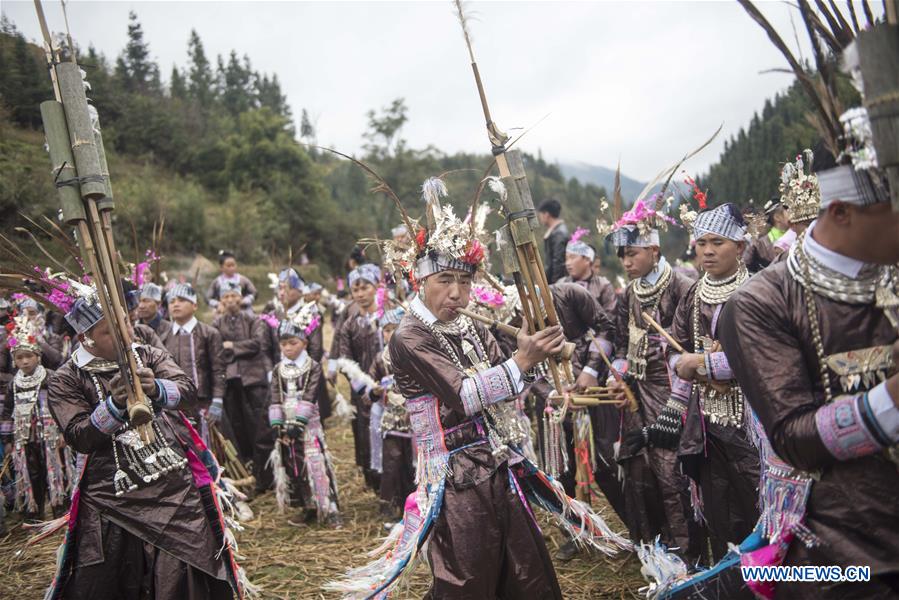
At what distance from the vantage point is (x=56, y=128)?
2949mm

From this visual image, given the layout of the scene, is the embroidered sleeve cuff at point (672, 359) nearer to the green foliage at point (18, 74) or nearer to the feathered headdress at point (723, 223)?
the feathered headdress at point (723, 223)

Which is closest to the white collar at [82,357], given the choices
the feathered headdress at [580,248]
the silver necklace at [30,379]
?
the silver necklace at [30,379]

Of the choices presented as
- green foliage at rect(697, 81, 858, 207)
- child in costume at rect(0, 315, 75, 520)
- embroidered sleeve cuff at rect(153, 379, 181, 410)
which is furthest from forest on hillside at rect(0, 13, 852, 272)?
embroidered sleeve cuff at rect(153, 379, 181, 410)

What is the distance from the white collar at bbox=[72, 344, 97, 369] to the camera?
3.62 metres

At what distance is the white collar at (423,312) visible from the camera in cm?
345

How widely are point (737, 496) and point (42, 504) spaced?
24.7ft

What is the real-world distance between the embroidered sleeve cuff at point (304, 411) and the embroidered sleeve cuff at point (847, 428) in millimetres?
5297

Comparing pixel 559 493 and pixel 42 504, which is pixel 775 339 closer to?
pixel 559 493

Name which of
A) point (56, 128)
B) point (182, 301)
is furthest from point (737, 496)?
point (182, 301)

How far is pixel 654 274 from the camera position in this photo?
15.5 ft

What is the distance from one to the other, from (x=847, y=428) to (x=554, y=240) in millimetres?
6333

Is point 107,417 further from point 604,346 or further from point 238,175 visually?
point 238,175

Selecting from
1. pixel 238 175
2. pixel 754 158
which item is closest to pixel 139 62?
pixel 238 175

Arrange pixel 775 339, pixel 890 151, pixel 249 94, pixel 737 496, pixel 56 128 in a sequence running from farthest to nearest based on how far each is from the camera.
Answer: pixel 249 94 → pixel 737 496 → pixel 56 128 → pixel 775 339 → pixel 890 151
